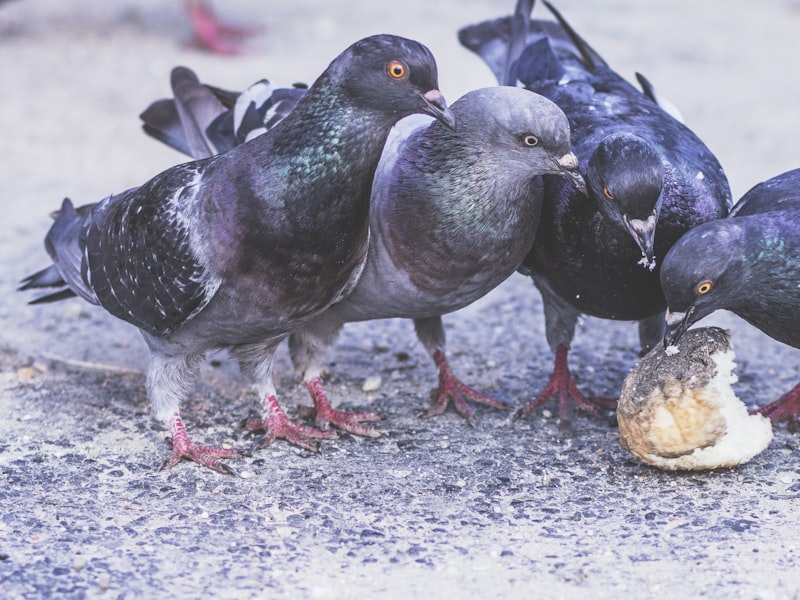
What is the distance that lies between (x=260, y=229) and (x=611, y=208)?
1.37m

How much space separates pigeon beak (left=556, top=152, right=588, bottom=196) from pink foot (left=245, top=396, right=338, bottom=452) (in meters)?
1.66

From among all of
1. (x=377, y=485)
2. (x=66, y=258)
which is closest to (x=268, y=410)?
(x=377, y=485)

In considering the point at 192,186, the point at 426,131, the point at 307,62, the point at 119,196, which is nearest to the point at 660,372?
the point at 426,131

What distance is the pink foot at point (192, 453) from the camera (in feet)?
15.6

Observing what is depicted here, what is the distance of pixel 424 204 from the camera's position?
4.54m

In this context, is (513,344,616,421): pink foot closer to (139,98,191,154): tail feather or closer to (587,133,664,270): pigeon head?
(587,133,664,270): pigeon head

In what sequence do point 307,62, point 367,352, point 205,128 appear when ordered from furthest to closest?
1. point 307,62
2. point 367,352
3. point 205,128

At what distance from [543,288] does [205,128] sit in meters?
1.91

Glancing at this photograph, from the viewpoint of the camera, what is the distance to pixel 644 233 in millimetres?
4227

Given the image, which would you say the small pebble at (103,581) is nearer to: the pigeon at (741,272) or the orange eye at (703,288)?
the pigeon at (741,272)

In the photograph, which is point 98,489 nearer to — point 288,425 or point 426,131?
point 288,425

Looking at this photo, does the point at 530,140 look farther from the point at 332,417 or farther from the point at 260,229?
the point at 332,417

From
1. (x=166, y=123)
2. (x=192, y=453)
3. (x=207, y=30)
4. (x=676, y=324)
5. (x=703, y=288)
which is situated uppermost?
(x=207, y=30)

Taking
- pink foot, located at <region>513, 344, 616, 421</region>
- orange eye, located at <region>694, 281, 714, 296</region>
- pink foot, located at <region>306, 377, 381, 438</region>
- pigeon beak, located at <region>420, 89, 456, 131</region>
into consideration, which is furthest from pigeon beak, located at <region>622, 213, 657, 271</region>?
pink foot, located at <region>306, 377, 381, 438</region>
